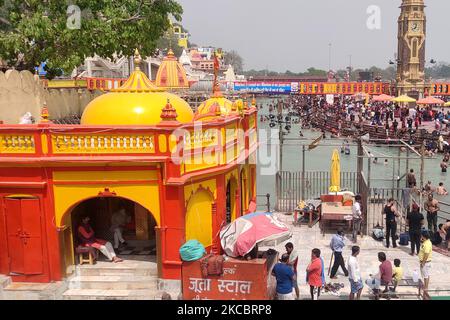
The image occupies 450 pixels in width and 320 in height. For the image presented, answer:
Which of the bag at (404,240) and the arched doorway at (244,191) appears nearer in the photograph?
the bag at (404,240)

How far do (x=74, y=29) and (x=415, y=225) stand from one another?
12380mm

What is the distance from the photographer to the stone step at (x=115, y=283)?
1010 cm

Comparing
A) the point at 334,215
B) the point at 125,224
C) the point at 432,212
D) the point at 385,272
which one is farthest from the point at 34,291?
the point at 432,212

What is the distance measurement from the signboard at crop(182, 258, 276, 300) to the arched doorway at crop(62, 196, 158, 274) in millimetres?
1833

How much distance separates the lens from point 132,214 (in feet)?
42.0

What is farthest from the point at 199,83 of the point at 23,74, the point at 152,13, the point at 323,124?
the point at 323,124

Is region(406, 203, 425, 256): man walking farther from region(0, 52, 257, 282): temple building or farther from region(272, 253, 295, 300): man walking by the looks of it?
region(0, 52, 257, 282): temple building

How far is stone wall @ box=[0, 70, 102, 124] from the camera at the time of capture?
486 inches

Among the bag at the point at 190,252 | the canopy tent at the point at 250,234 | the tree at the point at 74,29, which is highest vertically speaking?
the tree at the point at 74,29

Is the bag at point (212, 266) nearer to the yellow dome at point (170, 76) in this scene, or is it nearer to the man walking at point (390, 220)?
the man walking at point (390, 220)

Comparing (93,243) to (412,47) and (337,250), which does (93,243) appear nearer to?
(337,250)

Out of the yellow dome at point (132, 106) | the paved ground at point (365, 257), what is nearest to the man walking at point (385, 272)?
the paved ground at point (365, 257)

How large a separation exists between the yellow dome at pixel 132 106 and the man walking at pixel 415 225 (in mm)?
6070

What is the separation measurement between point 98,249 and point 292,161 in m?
27.5
